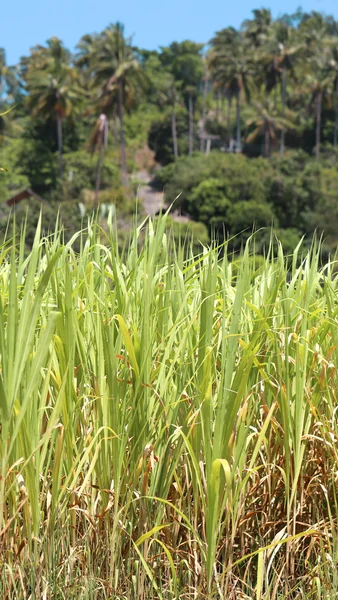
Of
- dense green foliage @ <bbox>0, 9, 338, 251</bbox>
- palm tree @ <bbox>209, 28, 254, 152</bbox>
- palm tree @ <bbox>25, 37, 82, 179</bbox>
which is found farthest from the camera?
palm tree @ <bbox>209, 28, 254, 152</bbox>

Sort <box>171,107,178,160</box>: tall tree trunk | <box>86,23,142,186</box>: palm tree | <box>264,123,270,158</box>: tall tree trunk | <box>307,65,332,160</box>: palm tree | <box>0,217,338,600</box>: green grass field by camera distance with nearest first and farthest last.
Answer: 1. <box>0,217,338,600</box>: green grass field
2. <box>86,23,142,186</box>: palm tree
3. <box>307,65,332,160</box>: palm tree
4. <box>264,123,270,158</box>: tall tree trunk
5. <box>171,107,178,160</box>: tall tree trunk

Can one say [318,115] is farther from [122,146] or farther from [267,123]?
[122,146]

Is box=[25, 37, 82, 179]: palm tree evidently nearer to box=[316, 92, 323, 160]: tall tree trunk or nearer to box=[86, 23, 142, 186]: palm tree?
box=[86, 23, 142, 186]: palm tree

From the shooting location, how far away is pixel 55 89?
40281 mm

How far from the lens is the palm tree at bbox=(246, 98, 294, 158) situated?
48375mm

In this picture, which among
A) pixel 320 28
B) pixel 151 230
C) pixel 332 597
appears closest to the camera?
pixel 332 597

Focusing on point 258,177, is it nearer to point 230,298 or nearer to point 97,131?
point 97,131

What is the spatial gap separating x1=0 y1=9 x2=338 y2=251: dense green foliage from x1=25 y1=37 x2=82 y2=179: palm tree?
69mm

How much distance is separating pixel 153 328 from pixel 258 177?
122 feet

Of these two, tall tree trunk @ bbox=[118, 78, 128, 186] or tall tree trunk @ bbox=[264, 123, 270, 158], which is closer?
tall tree trunk @ bbox=[118, 78, 128, 186]

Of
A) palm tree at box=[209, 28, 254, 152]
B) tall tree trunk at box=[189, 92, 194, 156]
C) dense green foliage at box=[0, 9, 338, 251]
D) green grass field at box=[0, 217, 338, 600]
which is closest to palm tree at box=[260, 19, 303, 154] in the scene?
dense green foliage at box=[0, 9, 338, 251]

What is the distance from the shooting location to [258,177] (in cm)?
3803

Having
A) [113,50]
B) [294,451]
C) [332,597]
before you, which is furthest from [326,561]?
[113,50]

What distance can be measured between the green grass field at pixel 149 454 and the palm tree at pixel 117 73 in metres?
40.5
